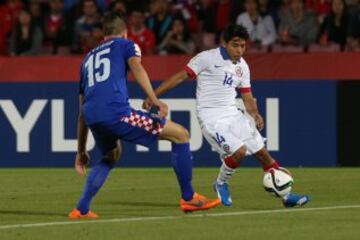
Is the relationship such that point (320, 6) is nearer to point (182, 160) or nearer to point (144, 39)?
point (144, 39)

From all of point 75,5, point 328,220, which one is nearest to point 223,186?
point 328,220

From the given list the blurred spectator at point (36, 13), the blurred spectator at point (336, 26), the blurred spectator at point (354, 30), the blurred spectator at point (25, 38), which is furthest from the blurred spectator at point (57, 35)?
the blurred spectator at point (354, 30)

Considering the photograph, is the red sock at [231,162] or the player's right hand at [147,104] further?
the red sock at [231,162]

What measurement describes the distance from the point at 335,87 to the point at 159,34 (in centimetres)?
352

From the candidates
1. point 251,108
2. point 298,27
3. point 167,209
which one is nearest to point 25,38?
point 298,27

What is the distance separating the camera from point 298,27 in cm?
2155

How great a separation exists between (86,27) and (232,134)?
8965 millimetres

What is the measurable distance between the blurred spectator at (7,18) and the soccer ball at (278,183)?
990 cm

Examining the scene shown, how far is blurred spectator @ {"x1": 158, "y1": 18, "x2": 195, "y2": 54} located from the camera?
71.2 ft

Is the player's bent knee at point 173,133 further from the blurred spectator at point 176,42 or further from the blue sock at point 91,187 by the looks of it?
the blurred spectator at point 176,42

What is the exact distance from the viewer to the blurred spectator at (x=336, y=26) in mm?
21281

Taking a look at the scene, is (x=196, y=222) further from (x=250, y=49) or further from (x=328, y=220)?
(x=250, y=49)

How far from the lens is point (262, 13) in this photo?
72.3ft

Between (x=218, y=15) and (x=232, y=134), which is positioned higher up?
(x=232, y=134)
